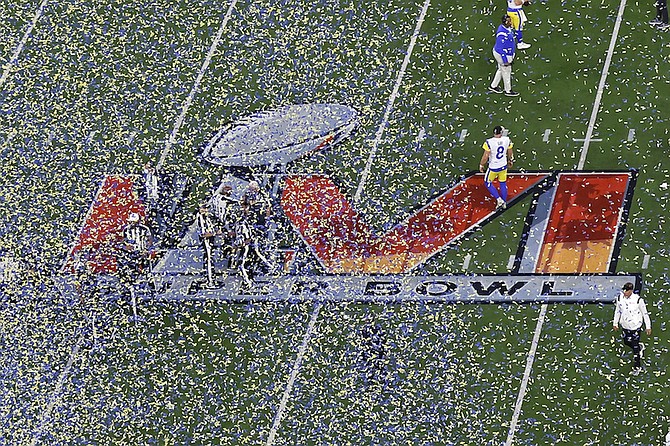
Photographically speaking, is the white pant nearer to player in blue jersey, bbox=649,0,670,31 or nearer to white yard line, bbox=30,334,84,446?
player in blue jersey, bbox=649,0,670,31

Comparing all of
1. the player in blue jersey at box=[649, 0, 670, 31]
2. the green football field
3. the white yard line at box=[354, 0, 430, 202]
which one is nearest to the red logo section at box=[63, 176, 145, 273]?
the green football field

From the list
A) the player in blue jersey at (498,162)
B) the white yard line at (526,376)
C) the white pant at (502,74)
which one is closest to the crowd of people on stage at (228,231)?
the player in blue jersey at (498,162)

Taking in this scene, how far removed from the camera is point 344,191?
71.4ft

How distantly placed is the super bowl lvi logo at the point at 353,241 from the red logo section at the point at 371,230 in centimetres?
2

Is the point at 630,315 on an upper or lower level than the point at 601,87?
upper

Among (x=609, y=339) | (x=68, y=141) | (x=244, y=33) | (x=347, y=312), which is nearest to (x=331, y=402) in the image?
(x=347, y=312)

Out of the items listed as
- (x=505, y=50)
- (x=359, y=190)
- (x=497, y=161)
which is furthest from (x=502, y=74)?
(x=359, y=190)

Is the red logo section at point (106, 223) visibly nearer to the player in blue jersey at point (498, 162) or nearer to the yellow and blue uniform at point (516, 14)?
the player in blue jersey at point (498, 162)

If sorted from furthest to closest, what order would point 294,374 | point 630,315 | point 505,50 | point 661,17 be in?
point 661,17 → point 505,50 → point 294,374 → point 630,315

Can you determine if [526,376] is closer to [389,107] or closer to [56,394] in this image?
[56,394]

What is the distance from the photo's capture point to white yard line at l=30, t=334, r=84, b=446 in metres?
17.9

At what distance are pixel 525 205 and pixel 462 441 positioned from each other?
4918 millimetres

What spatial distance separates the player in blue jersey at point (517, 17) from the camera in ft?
79.4

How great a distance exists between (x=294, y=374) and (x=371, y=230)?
325cm
